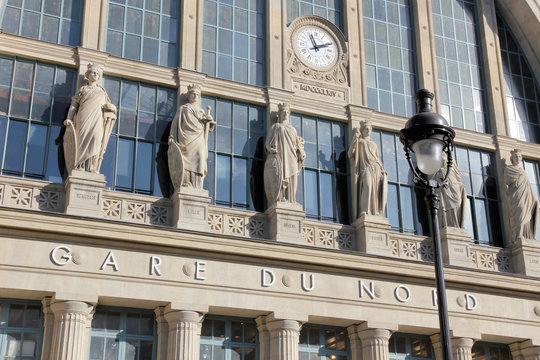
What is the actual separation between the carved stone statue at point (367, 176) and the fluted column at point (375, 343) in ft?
12.0

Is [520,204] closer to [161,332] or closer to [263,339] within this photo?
[263,339]

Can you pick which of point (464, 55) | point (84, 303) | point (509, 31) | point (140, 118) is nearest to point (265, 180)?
point (140, 118)

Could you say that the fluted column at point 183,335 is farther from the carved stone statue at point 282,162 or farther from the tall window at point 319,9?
the tall window at point 319,9

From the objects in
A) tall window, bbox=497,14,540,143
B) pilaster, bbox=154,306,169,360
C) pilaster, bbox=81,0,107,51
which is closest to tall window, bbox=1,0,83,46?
pilaster, bbox=81,0,107,51

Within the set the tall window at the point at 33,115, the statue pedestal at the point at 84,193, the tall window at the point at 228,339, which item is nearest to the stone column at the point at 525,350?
the tall window at the point at 228,339

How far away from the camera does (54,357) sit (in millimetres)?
19562

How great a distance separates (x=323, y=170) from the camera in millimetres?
25547

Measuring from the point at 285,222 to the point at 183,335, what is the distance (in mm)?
4598

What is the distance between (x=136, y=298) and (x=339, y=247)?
6645 mm

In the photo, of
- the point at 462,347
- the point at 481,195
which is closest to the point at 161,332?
the point at 462,347

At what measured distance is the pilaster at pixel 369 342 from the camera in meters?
23.0

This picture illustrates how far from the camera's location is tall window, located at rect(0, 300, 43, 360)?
2014 centimetres

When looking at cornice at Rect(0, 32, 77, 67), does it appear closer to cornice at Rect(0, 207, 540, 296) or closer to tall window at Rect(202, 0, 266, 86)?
tall window at Rect(202, 0, 266, 86)

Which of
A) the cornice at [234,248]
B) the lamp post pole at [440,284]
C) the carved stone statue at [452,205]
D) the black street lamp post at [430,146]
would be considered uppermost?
the carved stone statue at [452,205]
